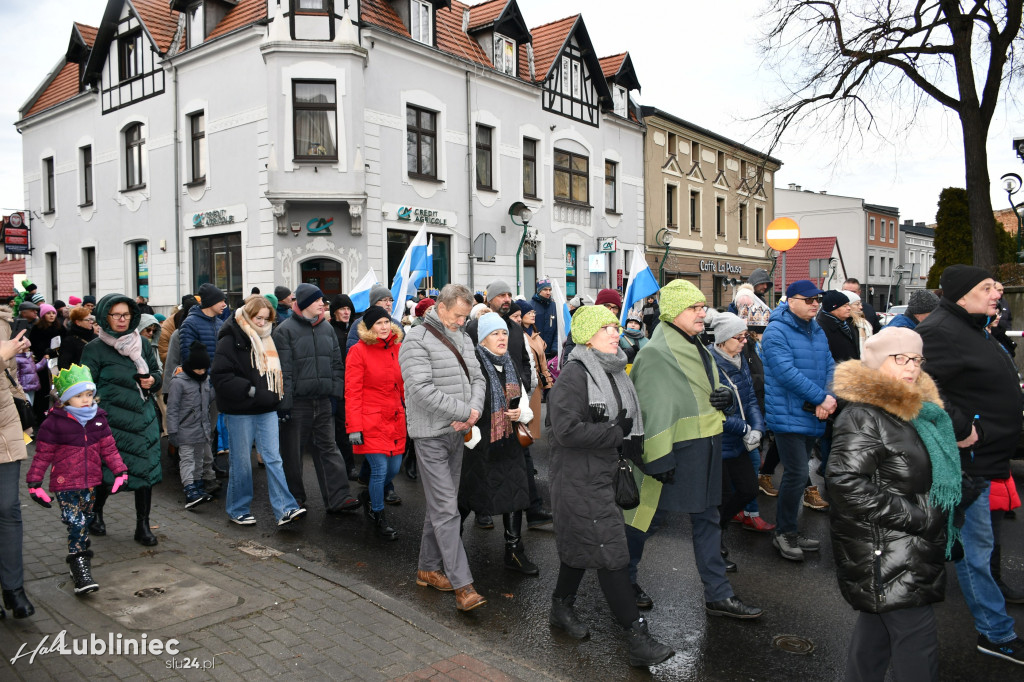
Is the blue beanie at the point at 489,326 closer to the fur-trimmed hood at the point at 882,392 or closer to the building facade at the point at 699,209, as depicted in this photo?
the fur-trimmed hood at the point at 882,392

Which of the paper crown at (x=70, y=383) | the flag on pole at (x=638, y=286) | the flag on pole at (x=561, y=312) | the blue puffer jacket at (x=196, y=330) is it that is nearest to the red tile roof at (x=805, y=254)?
the flag on pole at (x=561, y=312)

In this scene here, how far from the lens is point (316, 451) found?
21.8ft

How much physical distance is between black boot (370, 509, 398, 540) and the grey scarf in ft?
8.38

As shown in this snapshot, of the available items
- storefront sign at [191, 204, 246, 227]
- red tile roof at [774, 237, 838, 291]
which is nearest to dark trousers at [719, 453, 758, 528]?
storefront sign at [191, 204, 246, 227]

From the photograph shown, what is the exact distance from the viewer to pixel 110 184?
22.0 meters

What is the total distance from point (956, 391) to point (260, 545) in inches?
193

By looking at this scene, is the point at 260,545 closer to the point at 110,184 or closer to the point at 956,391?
the point at 956,391

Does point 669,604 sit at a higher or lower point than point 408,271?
lower

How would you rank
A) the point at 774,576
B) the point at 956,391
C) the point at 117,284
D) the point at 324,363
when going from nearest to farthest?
1. the point at 956,391
2. the point at 774,576
3. the point at 324,363
4. the point at 117,284

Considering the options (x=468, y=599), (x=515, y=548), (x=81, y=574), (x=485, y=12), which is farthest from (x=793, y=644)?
(x=485, y=12)

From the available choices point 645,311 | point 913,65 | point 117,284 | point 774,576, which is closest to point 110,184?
point 117,284

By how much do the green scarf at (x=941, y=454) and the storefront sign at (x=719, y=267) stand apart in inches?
1147

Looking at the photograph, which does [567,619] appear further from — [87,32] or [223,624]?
[87,32]

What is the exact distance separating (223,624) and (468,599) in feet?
4.66
